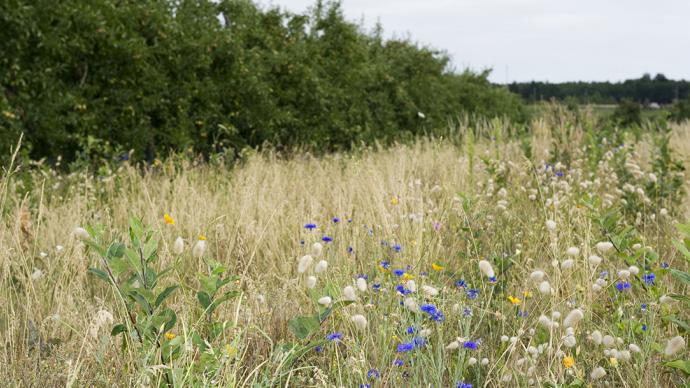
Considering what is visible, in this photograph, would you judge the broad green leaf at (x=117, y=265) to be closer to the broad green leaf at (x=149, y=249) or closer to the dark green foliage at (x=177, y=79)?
the broad green leaf at (x=149, y=249)

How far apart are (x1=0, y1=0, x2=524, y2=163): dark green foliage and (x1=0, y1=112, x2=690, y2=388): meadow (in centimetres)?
237

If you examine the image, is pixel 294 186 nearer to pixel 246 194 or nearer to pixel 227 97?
pixel 246 194

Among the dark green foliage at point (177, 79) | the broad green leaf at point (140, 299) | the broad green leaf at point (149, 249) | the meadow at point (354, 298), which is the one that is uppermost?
the dark green foliage at point (177, 79)

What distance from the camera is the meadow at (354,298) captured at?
2145 millimetres

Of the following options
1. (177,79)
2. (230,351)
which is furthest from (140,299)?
(177,79)

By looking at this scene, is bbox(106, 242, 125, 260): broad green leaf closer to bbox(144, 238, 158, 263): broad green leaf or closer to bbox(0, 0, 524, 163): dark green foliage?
bbox(144, 238, 158, 263): broad green leaf

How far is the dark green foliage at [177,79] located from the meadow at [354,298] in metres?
2.37

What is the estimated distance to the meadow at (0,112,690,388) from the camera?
2145 mm

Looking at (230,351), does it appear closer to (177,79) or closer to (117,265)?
(117,265)

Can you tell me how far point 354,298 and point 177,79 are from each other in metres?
6.53

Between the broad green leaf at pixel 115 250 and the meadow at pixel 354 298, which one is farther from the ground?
the broad green leaf at pixel 115 250

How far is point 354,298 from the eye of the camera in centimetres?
228

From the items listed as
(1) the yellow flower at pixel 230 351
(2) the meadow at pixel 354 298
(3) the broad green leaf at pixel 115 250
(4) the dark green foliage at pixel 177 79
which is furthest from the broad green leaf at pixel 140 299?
(4) the dark green foliage at pixel 177 79

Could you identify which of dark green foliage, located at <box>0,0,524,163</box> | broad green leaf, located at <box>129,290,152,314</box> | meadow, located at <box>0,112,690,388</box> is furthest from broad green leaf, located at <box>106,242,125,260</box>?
dark green foliage, located at <box>0,0,524,163</box>
